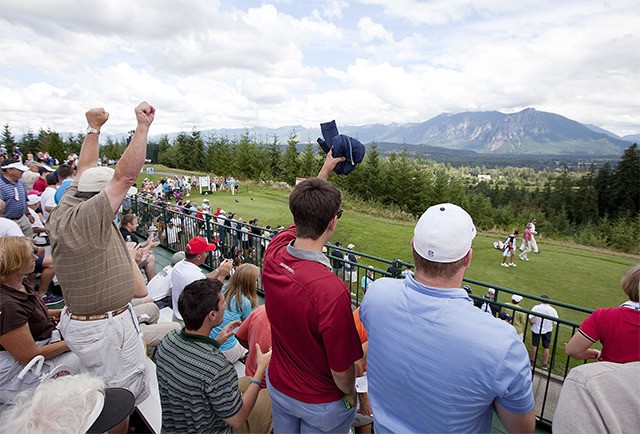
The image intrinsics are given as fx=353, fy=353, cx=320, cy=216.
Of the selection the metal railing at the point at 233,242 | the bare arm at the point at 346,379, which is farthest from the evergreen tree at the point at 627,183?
the bare arm at the point at 346,379

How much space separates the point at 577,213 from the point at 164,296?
74.9 meters

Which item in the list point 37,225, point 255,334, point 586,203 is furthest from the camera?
point 586,203

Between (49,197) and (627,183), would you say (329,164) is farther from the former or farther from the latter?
(627,183)

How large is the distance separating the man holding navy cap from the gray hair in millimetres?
1222

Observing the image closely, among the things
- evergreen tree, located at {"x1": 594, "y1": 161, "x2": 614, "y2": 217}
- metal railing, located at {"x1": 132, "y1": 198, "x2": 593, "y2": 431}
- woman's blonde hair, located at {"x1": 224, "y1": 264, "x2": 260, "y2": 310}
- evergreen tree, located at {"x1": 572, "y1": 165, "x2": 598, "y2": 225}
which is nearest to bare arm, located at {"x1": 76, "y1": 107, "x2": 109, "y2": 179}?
woman's blonde hair, located at {"x1": 224, "y1": 264, "x2": 260, "y2": 310}

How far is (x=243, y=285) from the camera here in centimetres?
404

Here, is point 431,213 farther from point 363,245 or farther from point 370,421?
point 363,245

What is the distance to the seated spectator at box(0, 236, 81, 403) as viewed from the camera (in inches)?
93.8

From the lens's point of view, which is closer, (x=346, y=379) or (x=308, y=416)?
(x=346, y=379)

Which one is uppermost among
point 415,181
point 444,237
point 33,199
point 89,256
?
point 444,237

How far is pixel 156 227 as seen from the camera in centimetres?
930

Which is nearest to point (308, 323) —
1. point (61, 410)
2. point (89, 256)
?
point (61, 410)

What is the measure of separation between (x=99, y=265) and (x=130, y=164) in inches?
28.9

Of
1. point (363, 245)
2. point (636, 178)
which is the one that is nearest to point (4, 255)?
point (363, 245)
